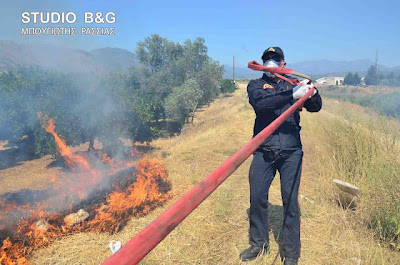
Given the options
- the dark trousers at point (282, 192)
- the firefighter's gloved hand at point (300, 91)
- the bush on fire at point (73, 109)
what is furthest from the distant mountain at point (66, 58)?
the firefighter's gloved hand at point (300, 91)

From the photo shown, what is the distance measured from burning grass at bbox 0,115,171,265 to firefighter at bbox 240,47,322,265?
2.52 meters

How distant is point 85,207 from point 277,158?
4.47 metres

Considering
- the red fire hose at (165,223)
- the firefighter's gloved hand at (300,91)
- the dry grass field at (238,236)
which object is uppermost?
the firefighter's gloved hand at (300,91)

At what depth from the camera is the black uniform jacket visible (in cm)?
260

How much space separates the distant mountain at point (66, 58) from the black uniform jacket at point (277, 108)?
10.6 meters

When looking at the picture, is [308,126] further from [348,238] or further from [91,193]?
[91,193]

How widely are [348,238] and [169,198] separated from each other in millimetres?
3378

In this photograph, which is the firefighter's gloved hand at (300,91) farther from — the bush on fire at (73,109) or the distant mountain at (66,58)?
the distant mountain at (66,58)

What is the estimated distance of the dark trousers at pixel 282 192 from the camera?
2.68m

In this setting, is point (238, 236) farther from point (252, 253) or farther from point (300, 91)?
point (300, 91)

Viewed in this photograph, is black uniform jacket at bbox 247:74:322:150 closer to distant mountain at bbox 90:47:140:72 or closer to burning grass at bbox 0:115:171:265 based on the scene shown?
burning grass at bbox 0:115:171:265

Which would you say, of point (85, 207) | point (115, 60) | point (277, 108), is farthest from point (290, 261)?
point (115, 60)

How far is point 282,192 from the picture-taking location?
9.07ft

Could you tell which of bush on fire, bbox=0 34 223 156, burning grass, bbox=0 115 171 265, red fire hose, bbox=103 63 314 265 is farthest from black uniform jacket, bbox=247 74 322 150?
bush on fire, bbox=0 34 223 156
